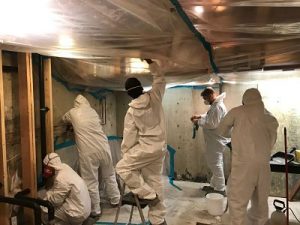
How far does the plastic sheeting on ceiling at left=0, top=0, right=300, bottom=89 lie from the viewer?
130cm

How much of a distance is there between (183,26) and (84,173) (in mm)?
2361

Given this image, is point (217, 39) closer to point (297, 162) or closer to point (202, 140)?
point (297, 162)

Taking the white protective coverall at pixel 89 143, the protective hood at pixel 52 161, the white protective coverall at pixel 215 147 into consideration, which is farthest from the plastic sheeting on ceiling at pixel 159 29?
the white protective coverall at pixel 215 147

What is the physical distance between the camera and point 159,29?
1.72m

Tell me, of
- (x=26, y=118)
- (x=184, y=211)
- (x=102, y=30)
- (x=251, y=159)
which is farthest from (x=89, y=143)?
(x=102, y=30)

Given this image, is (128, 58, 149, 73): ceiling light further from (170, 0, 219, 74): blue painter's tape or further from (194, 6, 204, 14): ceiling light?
(194, 6, 204, 14): ceiling light

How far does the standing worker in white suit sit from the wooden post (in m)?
2.48

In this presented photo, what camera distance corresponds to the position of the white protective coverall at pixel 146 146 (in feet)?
8.62

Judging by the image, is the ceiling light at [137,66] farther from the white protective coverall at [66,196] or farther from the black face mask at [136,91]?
the white protective coverall at [66,196]

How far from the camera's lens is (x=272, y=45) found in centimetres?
212

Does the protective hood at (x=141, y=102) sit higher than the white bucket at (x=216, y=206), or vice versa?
the protective hood at (x=141, y=102)

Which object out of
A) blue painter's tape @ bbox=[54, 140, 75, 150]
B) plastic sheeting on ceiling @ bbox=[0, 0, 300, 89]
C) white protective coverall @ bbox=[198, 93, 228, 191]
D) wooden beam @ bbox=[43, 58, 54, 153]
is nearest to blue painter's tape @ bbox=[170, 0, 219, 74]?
plastic sheeting on ceiling @ bbox=[0, 0, 300, 89]

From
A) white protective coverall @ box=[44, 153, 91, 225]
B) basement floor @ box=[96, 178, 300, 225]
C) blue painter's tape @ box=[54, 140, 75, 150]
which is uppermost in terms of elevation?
blue painter's tape @ box=[54, 140, 75, 150]

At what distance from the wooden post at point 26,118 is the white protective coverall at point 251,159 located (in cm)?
199
